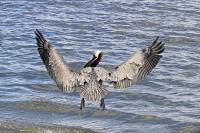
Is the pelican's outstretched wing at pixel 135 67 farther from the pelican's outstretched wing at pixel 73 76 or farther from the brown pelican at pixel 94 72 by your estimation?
the pelican's outstretched wing at pixel 73 76

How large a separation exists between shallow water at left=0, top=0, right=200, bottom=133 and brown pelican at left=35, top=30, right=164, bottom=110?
0.57m

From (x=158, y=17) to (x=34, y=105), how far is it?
678 cm

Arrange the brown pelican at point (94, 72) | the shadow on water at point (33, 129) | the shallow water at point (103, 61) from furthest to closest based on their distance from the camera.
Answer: the shallow water at point (103, 61)
the brown pelican at point (94, 72)
the shadow on water at point (33, 129)

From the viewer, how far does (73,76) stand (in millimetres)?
9477

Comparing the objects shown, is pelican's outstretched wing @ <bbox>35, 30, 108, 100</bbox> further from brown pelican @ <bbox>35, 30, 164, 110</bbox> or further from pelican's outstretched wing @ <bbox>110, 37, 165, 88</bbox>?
pelican's outstretched wing @ <bbox>110, 37, 165, 88</bbox>

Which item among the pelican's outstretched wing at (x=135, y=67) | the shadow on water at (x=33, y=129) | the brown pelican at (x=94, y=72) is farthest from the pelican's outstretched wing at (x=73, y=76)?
the shadow on water at (x=33, y=129)

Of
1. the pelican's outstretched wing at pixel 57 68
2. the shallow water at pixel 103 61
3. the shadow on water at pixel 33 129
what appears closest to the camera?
the shadow on water at pixel 33 129

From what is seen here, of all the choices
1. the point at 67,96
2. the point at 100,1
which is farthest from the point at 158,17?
the point at 67,96

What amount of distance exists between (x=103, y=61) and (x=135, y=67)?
3328 millimetres

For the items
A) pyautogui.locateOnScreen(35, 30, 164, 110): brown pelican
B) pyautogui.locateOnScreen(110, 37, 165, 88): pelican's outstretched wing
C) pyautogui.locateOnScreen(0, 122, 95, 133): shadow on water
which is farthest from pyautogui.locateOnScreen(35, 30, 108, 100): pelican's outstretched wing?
pyautogui.locateOnScreen(0, 122, 95, 133): shadow on water

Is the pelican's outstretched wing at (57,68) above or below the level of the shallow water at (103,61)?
above

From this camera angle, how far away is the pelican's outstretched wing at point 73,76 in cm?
930

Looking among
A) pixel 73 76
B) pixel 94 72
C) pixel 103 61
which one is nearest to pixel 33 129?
pixel 73 76

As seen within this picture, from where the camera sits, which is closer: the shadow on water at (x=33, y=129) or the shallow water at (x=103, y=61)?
the shadow on water at (x=33, y=129)
